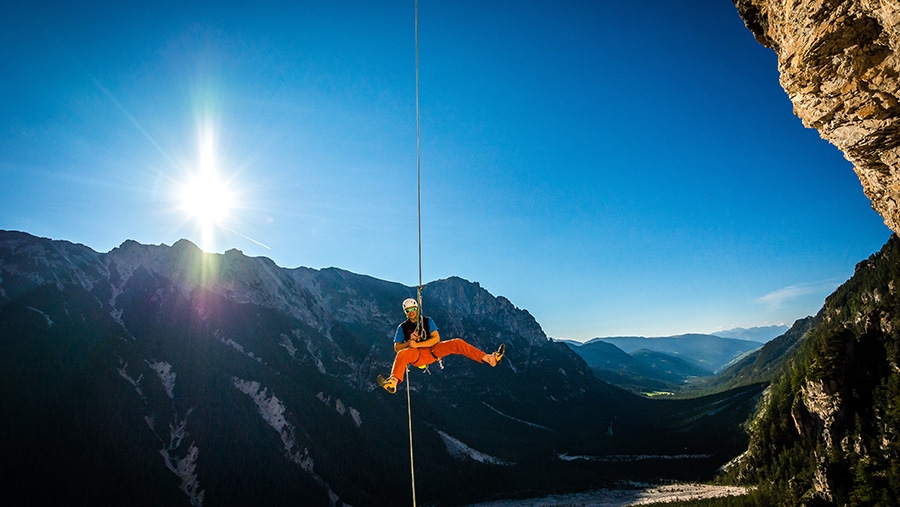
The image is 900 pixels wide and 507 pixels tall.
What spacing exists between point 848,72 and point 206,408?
154 m

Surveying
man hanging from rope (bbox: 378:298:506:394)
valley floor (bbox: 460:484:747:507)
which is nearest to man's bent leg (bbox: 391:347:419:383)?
man hanging from rope (bbox: 378:298:506:394)

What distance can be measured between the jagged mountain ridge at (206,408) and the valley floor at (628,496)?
10.4 meters

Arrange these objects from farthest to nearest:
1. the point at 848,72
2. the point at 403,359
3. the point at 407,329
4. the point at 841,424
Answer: the point at 841,424
the point at 403,359
the point at 407,329
the point at 848,72

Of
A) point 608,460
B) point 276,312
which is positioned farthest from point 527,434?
point 276,312

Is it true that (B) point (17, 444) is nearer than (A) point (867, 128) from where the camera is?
No

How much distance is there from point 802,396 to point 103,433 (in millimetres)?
182870

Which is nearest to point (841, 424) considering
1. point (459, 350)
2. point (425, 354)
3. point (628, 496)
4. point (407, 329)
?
point (628, 496)

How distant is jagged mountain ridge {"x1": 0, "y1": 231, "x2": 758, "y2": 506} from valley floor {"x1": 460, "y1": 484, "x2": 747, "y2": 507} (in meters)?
10.4

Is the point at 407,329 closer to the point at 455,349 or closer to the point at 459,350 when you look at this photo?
the point at 455,349

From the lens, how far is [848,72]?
8.20 m

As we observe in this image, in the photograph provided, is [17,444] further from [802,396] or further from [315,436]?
[802,396]

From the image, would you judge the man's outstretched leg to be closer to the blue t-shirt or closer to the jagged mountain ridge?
the blue t-shirt

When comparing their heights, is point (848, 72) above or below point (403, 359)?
above

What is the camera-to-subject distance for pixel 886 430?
79125 mm
